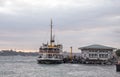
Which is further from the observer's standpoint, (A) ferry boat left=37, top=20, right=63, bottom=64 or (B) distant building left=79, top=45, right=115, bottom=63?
(B) distant building left=79, top=45, right=115, bottom=63

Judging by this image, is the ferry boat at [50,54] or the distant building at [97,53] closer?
the ferry boat at [50,54]

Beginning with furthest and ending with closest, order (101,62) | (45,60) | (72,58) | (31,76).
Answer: (72,58), (101,62), (45,60), (31,76)

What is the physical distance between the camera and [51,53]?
168750mm

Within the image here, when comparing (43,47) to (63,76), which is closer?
(63,76)

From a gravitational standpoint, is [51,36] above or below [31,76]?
above

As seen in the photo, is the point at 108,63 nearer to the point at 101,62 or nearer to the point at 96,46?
the point at 101,62

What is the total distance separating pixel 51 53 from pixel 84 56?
21.6 m

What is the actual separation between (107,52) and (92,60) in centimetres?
916

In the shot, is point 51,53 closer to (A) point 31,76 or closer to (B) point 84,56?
(B) point 84,56

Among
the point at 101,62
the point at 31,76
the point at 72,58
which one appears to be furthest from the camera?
the point at 72,58

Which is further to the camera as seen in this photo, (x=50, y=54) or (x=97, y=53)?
(x=97, y=53)

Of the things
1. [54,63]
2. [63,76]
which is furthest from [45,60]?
[63,76]

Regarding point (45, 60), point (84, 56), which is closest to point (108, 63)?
point (84, 56)

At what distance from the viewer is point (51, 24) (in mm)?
188250
